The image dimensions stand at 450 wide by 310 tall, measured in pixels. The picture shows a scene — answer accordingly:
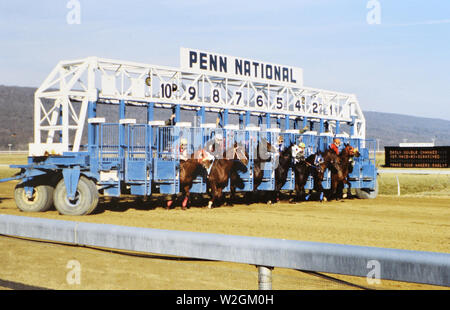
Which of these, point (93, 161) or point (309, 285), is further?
point (93, 161)

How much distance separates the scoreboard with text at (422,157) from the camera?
35.8m

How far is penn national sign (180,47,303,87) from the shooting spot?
18.2 m

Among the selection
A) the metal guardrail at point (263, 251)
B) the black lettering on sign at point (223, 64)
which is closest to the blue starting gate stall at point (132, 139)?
the black lettering on sign at point (223, 64)

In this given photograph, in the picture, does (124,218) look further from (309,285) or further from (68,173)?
(309,285)

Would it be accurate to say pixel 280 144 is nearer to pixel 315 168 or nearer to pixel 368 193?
pixel 315 168

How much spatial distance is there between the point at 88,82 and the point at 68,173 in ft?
9.46

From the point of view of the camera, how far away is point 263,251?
2914 millimetres

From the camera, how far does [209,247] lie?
310 centimetres

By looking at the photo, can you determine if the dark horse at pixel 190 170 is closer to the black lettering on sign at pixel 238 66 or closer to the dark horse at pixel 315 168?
the dark horse at pixel 315 168

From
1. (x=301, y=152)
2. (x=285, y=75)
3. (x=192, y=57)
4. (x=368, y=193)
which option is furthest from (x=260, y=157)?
(x=285, y=75)

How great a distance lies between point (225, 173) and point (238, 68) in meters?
6.72

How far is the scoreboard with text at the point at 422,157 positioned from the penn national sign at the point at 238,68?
1647cm

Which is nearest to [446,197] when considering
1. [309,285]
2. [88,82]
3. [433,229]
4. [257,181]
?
[257,181]

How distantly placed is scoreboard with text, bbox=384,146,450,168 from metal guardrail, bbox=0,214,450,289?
3484 centimetres
